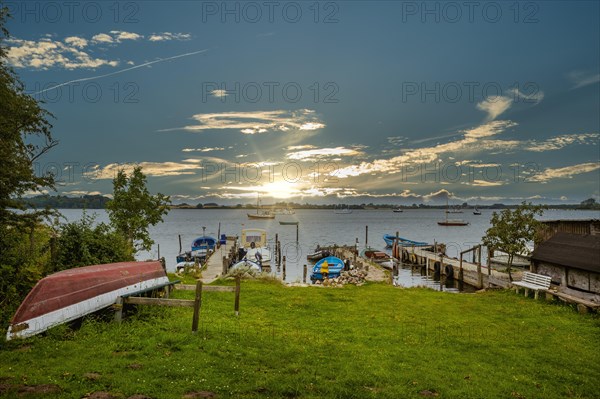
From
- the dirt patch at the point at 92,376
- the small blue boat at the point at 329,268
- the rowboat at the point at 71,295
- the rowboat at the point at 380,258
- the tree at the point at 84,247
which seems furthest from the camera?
the rowboat at the point at 380,258

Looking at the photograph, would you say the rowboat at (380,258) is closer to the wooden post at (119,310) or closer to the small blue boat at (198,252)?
the small blue boat at (198,252)

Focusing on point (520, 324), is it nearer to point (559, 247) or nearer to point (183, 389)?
point (559, 247)

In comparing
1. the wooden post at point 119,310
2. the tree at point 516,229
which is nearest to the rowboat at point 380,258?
the tree at point 516,229

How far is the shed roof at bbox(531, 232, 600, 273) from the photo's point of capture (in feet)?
66.5

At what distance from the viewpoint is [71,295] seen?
1235 cm

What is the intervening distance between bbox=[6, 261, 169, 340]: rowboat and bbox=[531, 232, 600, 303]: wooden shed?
A: 71.7ft

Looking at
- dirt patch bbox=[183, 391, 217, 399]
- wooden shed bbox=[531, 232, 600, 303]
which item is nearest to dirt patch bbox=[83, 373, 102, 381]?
dirt patch bbox=[183, 391, 217, 399]

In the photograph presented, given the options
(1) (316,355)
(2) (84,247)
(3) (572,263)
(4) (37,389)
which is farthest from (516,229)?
(4) (37,389)

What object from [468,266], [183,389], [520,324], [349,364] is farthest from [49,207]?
[468,266]

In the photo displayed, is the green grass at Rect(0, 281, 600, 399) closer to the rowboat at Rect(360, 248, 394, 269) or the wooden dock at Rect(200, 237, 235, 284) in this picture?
the wooden dock at Rect(200, 237, 235, 284)

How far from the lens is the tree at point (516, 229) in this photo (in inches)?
1043

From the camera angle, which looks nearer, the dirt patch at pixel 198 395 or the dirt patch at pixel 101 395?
the dirt patch at pixel 101 395

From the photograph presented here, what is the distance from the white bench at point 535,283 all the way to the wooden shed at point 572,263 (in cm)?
95

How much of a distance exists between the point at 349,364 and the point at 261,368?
95.3 inches
